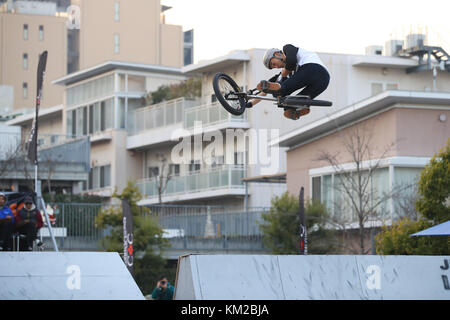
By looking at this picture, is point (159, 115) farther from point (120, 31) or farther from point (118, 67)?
point (120, 31)

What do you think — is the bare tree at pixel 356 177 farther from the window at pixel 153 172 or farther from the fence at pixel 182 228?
A: the window at pixel 153 172

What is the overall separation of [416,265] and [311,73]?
326 cm

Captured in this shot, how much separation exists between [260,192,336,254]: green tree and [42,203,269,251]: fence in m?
0.88

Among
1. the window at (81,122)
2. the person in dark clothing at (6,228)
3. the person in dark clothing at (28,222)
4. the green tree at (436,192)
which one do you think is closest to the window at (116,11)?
the window at (81,122)

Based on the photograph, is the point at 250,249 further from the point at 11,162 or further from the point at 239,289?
the point at 239,289

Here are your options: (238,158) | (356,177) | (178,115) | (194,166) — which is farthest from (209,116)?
(356,177)

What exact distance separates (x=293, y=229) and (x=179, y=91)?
16322 mm

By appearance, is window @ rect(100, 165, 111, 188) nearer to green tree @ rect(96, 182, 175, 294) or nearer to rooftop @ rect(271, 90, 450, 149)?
rooftop @ rect(271, 90, 450, 149)

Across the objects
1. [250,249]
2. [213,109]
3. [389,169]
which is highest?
[213,109]

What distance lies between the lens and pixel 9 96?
62844 millimetres

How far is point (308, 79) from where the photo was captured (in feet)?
42.4

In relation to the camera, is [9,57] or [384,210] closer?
[384,210]
